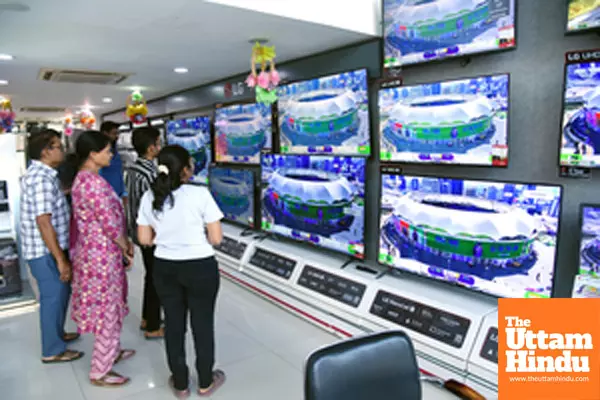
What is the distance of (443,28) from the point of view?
249 cm

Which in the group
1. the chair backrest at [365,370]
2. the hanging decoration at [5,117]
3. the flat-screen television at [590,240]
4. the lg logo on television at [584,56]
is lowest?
the chair backrest at [365,370]

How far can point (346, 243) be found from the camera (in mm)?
3305

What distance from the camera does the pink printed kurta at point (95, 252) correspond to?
7.86ft

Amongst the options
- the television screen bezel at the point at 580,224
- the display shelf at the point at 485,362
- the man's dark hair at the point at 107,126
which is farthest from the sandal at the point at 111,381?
the television screen bezel at the point at 580,224

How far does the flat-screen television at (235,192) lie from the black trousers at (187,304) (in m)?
2.17

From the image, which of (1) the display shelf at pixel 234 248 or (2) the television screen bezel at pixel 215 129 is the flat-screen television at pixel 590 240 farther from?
(1) the display shelf at pixel 234 248

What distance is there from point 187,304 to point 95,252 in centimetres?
64

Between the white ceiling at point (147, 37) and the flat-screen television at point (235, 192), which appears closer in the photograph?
the white ceiling at point (147, 37)

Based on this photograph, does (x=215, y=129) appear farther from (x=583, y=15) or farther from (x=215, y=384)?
(x=583, y=15)

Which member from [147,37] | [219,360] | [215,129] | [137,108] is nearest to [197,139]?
[215,129]

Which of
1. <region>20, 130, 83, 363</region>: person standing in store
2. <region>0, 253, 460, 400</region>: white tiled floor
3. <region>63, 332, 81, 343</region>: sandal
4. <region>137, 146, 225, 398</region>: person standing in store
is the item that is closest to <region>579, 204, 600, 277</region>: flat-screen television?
<region>0, 253, 460, 400</region>: white tiled floor

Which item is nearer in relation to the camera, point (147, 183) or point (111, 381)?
point (111, 381)

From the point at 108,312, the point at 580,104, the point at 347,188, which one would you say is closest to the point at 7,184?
the point at 108,312

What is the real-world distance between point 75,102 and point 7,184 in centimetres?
357
